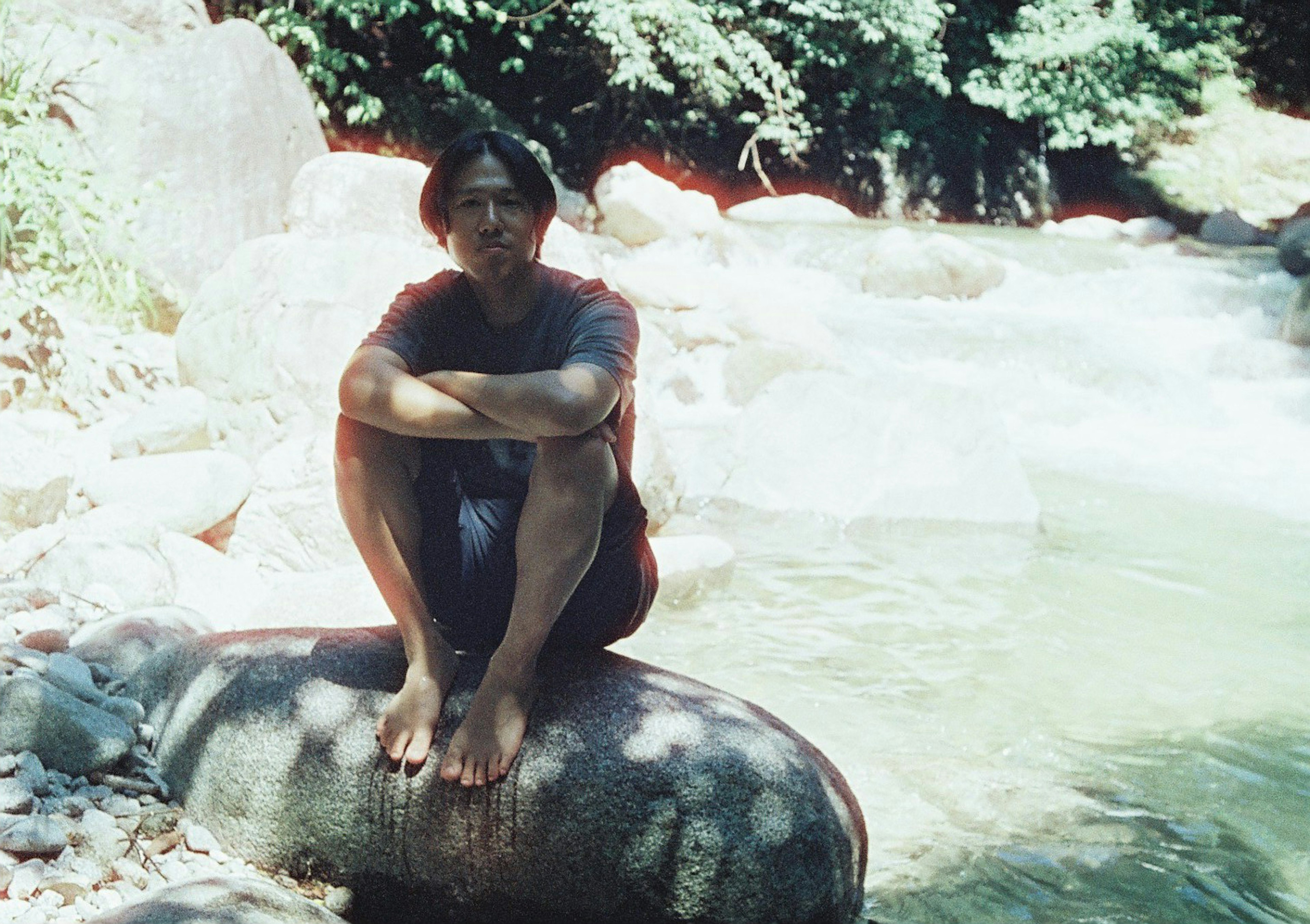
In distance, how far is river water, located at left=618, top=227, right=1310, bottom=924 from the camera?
3254mm

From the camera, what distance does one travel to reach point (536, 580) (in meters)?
2.48

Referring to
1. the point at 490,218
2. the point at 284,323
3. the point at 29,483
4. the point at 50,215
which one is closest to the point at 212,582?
the point at 29,483

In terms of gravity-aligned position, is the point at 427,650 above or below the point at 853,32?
below

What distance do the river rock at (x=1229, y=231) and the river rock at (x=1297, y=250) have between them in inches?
134

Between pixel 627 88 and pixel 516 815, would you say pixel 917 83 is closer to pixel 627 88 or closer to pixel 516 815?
pixel 627 88

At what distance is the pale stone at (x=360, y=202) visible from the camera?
7445mm

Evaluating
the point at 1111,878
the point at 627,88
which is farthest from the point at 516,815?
the point at 627,88

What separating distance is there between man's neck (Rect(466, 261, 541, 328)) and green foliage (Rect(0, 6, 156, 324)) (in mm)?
4147

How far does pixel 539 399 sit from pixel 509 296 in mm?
512

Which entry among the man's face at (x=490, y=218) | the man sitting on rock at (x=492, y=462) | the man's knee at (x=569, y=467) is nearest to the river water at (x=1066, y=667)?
the man sitting on rock at (x=492, y=462)

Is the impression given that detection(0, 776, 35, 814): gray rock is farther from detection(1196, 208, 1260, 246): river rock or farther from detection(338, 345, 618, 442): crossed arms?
detection(1196, 208, 1260, 246): river rock

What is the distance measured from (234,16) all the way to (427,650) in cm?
1078

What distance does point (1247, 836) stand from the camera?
3479mm

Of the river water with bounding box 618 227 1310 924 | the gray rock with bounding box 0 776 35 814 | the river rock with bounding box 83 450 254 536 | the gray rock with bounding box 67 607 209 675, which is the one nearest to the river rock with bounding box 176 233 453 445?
the river rock with bounding box 83 450 254 536
